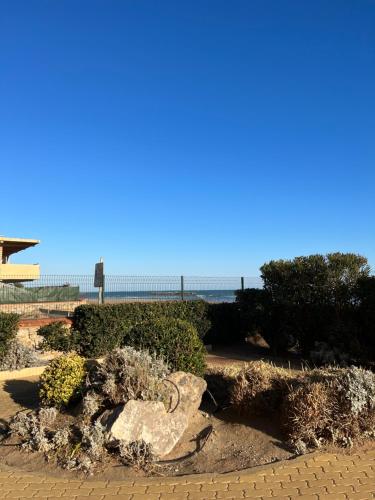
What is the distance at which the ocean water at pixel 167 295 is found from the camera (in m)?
14.9

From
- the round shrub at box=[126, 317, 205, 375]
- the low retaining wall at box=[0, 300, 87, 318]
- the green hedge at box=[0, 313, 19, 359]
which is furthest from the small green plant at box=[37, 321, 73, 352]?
the round shrub at box=[126, 317, 205, 375]

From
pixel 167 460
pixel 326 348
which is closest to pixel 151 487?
pixel 167 460

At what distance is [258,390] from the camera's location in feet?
19.7

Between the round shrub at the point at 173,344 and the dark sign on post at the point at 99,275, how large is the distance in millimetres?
7997

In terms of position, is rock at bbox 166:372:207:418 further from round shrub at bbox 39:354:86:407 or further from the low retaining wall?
the low retaining wall

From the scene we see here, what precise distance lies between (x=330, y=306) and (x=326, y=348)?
120 cm

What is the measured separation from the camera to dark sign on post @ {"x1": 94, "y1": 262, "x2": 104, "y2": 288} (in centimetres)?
1487

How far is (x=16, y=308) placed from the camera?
16.8 meters

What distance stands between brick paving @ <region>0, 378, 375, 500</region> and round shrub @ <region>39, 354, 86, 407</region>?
1.50 m

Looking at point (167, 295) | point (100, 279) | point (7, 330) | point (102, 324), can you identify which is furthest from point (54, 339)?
point (167, 295)

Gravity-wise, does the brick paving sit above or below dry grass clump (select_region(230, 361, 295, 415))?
below

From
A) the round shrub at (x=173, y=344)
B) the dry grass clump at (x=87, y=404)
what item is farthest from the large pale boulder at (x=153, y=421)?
the round shrub at (x=173, y=344)

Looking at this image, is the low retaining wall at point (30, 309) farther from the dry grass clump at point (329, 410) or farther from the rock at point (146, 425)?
the dry grass clump at point (329, 410)

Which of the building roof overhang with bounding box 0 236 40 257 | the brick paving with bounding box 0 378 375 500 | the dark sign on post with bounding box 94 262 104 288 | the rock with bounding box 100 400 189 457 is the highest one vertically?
the building roof overhang with bounding box 0 236 40 257
